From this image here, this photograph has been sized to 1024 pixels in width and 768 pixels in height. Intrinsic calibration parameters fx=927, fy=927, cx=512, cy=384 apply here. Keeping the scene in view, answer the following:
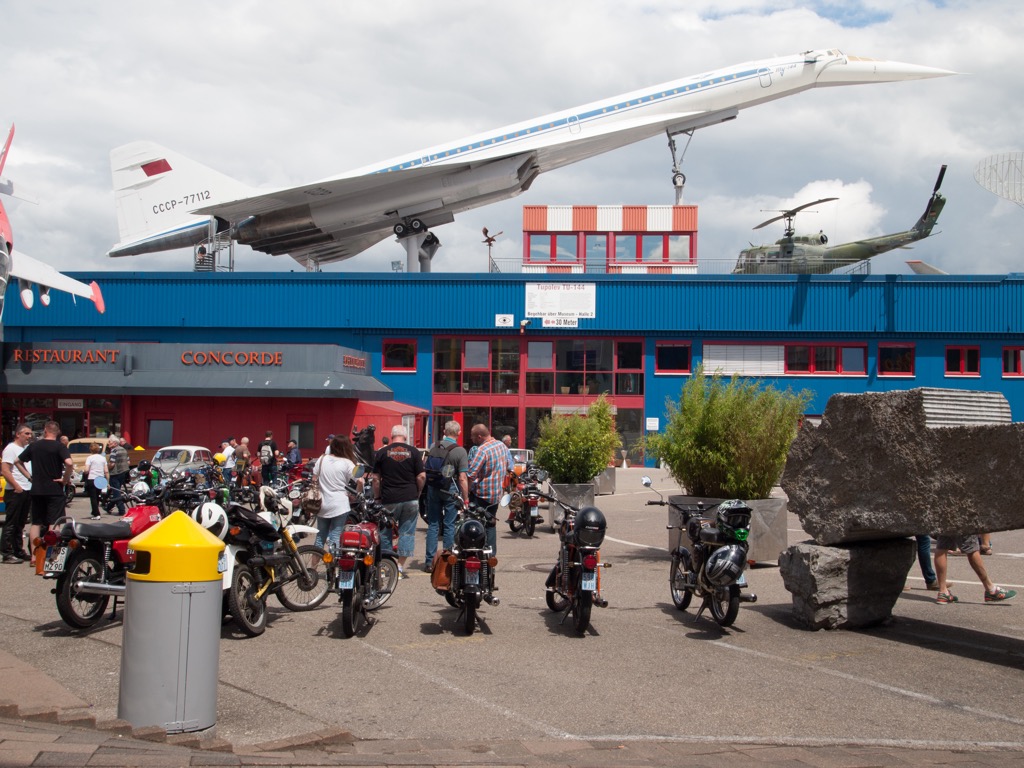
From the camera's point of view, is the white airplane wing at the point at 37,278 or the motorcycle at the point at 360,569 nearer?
the motorcycle at the point at 360,569

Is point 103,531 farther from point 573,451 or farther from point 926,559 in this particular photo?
point 573,451

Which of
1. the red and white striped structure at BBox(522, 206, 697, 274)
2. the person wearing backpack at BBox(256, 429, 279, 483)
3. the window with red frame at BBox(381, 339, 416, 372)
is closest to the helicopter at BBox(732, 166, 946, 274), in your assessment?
the red and white striped structure at BBox(522, 206, 697, 274)

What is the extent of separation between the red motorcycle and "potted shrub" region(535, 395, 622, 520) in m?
9.88

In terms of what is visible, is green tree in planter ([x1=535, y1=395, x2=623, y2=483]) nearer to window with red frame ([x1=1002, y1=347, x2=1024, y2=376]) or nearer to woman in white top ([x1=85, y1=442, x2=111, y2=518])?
woman in white top ([x1=85, y1=442, x2=111, y2=518])

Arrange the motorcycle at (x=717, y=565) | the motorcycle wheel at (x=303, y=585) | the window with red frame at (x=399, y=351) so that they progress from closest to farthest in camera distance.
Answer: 1. the motorcycle at (x=717, y=565)
2. the motorcycle wheel at (x=303, y=585)
3. the window with red frame at (x=399, y=351)

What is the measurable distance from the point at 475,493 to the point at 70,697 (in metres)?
5.37

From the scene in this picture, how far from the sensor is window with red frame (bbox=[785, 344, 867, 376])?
131ft

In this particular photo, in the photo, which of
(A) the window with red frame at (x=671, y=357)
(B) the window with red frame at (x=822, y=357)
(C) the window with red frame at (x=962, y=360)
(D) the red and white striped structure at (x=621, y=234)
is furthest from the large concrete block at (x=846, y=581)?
(D) the red and white striped structure at (x=621, y=234)

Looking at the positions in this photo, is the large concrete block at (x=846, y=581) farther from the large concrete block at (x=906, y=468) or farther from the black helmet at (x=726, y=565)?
the black helmet at (x=726, y=565)

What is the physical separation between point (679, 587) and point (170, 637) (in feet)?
17.9

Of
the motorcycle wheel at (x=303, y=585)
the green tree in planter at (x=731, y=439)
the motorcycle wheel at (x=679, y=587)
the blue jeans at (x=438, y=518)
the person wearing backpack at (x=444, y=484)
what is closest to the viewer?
the motorcycle wheel at (x=303, y=585)

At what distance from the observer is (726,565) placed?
7.91m

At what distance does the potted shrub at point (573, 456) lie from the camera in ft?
55.9

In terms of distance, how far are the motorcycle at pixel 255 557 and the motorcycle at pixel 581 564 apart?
2227 mm
